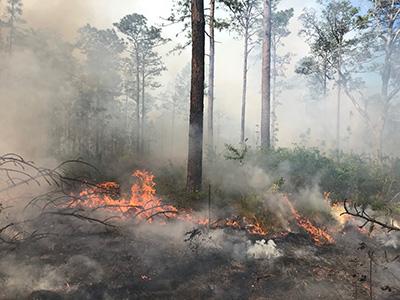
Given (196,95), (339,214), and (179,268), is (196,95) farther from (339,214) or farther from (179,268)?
(339,214)

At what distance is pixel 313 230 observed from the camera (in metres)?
8.02

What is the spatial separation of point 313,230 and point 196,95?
4.79 m

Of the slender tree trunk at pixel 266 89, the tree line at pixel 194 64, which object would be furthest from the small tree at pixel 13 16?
the slender tree trunk at pixel 266 89

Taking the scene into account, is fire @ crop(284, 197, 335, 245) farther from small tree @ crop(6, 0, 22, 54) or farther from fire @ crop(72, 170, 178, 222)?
small tree @ crop(6, 0, 22, 54)

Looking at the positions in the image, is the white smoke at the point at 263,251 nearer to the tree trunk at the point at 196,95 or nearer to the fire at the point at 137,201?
the fire at the point at 137,201

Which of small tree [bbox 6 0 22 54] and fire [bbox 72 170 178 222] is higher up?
small tree [bbox 6 0 22 54]

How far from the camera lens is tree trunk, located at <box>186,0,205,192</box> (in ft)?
28.9

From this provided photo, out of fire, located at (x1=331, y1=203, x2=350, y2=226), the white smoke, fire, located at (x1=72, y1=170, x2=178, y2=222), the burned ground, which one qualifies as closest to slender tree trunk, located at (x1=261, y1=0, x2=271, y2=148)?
fire, located at (x1=331, y1=203, x2=350, y2=226)

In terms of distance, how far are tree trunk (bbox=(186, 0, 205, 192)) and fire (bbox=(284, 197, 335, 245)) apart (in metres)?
2.75

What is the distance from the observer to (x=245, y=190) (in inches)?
369

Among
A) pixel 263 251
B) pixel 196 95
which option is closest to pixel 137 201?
pixel 196 95

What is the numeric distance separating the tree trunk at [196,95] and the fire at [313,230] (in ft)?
9.03

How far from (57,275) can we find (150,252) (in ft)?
5.95

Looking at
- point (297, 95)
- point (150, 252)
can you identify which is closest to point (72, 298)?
point (150, 252)
